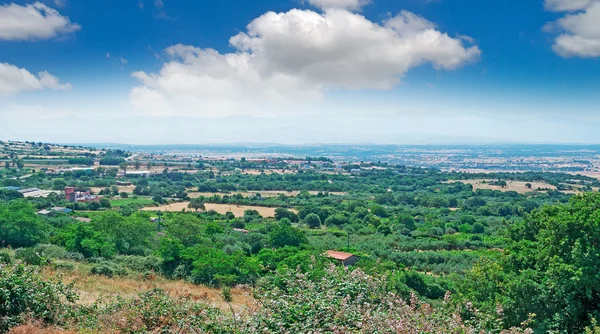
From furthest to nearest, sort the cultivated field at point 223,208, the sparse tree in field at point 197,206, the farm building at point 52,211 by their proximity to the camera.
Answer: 1. the sparse tree in field at point 197,206
2. the cultivated field at point 223,208
3. the farm building at point 52,211

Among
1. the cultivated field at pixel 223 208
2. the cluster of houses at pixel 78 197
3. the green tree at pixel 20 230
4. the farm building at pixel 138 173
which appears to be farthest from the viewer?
the farm building at pixel 138 173

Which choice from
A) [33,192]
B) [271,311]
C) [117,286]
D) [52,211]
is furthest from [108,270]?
[33,192]

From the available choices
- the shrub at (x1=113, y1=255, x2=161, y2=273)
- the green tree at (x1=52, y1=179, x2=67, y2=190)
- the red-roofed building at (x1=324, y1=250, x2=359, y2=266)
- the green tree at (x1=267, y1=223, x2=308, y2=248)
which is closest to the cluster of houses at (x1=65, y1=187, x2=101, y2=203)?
the green tree at (x1=52, y1=179, x2=67, y2=190)

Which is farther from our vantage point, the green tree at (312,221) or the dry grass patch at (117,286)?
the green tree at (312,221)

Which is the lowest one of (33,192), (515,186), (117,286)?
(515,186)

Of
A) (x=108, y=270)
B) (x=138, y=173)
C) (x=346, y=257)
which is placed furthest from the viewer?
(x=138, y=173)

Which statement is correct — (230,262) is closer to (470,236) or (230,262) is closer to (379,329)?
(379,329)

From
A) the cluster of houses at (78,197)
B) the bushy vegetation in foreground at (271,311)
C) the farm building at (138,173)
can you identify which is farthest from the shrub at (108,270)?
the farm building at (138,173)

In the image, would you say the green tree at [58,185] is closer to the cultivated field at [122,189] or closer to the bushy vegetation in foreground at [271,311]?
the cultivated field at [122,189]

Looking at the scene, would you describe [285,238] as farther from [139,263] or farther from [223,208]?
[223,208]

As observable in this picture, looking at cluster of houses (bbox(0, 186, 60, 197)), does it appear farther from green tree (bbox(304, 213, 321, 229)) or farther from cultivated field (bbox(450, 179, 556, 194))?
cultivated field (bbox(450, 179, 556, 194))

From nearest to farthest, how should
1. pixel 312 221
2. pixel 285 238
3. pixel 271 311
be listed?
pixel 271 311 → pixel 285 238 → pixel 312 221
